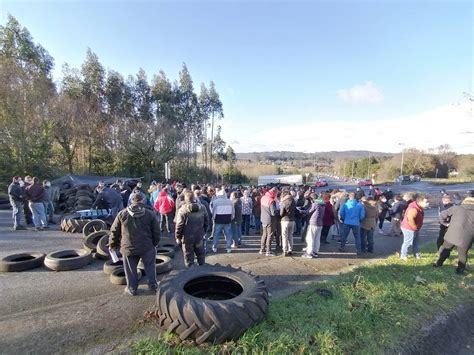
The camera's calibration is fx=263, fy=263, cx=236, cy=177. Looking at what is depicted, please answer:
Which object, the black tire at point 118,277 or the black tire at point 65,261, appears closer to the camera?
the black tire at point 118,277

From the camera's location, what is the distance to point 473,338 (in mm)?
4664

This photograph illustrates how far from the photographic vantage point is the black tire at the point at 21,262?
5.57 metres

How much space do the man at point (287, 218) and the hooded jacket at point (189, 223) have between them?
247cm

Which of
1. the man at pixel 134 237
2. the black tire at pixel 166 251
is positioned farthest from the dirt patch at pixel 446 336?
the black tire at pixel 166 251

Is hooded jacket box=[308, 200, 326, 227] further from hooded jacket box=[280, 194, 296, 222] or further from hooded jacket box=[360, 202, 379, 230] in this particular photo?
hooded jacket box=[360, 202, 379, 230]

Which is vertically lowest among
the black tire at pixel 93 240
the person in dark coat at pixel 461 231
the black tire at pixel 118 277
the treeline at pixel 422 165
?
the black tire at pixel 118 277

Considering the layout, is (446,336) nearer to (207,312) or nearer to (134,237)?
(207,312)

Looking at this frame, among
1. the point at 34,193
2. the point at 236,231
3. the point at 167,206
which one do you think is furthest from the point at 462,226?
the point at 34,193

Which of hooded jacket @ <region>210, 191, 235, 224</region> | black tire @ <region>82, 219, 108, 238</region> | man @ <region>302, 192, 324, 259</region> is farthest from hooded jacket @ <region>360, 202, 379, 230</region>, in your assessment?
black tire @ <region>82, 219, 108, 238</region>

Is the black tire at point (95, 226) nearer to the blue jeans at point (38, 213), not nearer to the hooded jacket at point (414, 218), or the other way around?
the blue jeans at point (38, 213)

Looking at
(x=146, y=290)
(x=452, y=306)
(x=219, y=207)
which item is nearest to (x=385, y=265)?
(x=452, y=306)

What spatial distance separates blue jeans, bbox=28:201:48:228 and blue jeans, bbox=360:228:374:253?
1084cm

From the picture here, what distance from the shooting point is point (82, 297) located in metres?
4.59

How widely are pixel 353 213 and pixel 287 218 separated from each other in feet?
6.79
